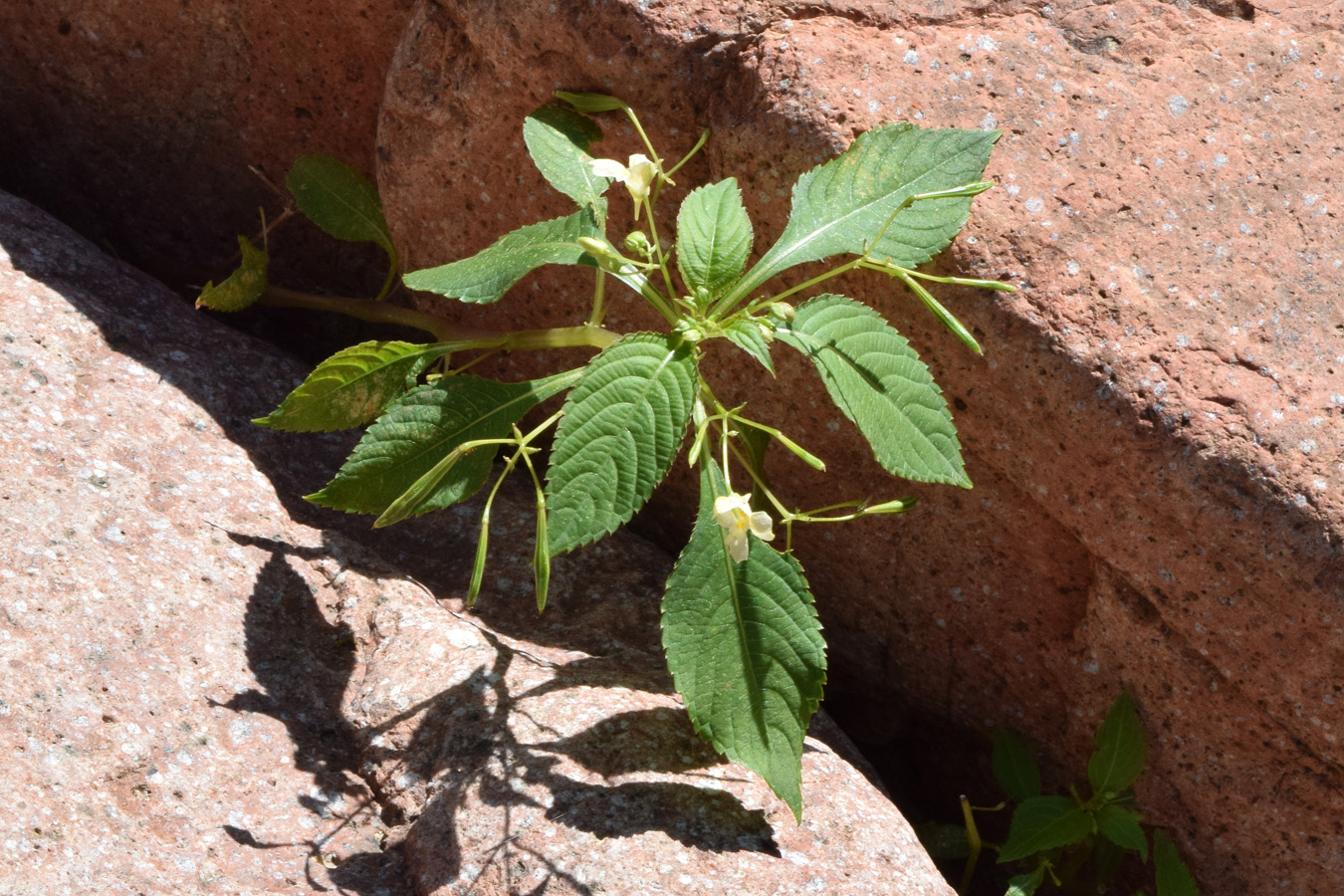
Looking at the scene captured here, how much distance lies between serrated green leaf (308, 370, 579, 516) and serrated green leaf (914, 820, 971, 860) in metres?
1.20

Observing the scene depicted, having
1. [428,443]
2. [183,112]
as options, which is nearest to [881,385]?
[428,443]

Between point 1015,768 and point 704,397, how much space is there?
104 cm

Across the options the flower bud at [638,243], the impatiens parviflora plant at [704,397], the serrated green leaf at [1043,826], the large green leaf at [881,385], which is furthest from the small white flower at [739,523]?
the serrated green leaf at [1043,826]

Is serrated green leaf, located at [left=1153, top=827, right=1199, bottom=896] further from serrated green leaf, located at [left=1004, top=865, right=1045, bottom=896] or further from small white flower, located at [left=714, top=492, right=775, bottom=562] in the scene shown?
small white flower, located at [left=714, top=492, right=775, bottom=562]

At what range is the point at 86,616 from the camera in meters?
1.93

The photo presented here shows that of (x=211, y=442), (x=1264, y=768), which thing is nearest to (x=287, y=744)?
(x=211, y=442)

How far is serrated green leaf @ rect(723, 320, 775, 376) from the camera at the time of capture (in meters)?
1.90

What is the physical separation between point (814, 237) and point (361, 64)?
139 centimetres

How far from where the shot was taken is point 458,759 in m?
1.98

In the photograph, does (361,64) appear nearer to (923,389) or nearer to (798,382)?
(798,382)

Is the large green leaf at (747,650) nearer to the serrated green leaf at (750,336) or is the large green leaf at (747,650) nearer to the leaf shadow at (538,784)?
the leaf shadow at (538,784)

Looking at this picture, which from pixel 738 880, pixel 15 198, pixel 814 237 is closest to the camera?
pixel 738 880

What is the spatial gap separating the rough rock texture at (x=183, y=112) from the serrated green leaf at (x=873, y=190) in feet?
3.97

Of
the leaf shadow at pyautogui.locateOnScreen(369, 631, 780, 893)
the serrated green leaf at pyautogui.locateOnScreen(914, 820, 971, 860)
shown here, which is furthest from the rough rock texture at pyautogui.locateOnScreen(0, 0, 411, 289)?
the serrated green leaf at pyautogui.locateOnScreen(914, 820, 971, 860)
